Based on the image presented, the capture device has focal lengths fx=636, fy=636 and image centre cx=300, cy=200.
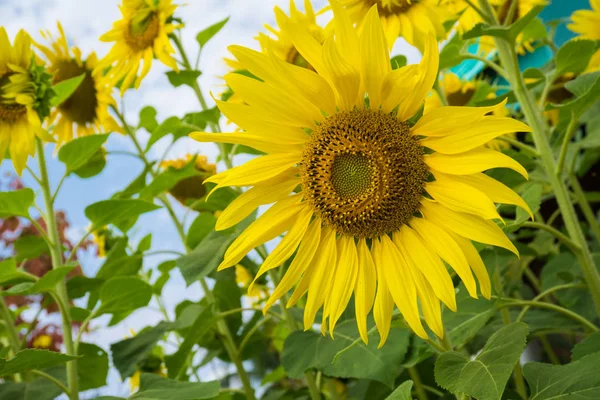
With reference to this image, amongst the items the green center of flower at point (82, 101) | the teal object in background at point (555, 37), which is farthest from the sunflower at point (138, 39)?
the teal object in background at point (555, 37)

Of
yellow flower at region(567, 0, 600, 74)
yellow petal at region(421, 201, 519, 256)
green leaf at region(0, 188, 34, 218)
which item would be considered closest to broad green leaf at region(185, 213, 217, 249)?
green leaf at region(0, 188, 34, 218)

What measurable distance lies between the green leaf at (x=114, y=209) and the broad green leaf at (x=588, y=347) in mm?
757

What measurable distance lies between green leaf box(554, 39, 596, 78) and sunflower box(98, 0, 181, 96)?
31.2 inches

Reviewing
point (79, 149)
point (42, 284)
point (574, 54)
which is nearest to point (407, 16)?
point (574, 54)

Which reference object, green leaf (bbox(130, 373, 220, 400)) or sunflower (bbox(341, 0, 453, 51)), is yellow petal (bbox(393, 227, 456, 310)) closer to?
green leaf (bbox(130, 373, 220, 400))

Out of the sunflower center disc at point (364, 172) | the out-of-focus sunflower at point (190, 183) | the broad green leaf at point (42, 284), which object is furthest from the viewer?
the out-of-focus sunflower at point (190, 183)

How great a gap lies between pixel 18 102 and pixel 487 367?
3.21ft

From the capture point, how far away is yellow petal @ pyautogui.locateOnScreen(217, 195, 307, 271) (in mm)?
778

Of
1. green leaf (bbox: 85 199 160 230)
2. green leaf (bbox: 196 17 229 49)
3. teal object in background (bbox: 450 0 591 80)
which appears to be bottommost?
green leaf (bbox: 85 199 160 230)

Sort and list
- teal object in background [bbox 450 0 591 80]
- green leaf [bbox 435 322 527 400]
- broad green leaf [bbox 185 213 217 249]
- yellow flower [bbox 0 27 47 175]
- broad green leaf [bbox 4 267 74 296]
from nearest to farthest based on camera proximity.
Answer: green leaf [bbox 435 322 527 400] → broad green leaf [bbox 4 267 74 296] → yellow flower [bbox 0 27 47 175] → broad green leaf [bbox 185 213 217 249] → teal object in background [bbox 450 0 591 80]

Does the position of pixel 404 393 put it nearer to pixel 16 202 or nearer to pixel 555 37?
pixel 16 202

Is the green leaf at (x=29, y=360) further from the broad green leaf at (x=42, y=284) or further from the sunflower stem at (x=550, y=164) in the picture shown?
the sunflower stem at (x=550, y=164)

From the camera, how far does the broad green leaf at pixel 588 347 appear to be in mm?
929

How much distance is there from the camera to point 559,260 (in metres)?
1.46
